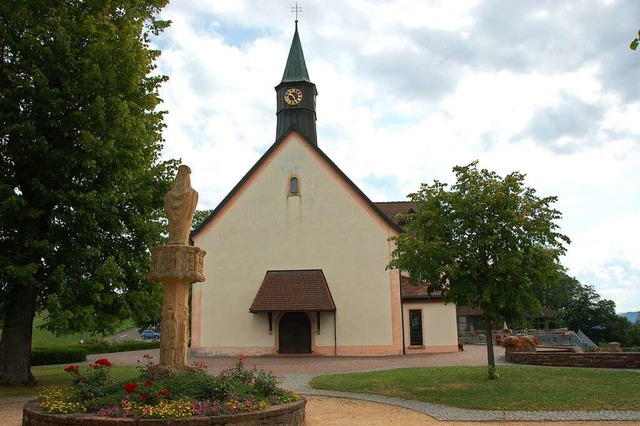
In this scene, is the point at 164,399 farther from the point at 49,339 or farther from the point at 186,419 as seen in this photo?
the point at 49,339

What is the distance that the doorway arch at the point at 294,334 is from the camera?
28531 millimetres

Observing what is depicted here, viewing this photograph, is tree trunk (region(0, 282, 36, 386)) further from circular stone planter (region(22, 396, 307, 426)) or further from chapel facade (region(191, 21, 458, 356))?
chapel facade (region(191, 21, 458, 356))

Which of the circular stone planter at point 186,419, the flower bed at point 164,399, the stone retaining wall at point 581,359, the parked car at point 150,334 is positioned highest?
the flower bed at point 164,399

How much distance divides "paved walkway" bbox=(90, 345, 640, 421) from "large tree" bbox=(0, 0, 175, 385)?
3.26 metres

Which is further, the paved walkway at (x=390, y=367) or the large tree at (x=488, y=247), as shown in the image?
the large tree at (x=488, y=247)

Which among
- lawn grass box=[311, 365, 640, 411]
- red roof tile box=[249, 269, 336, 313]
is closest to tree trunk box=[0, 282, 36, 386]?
lawn grass box=[311, 365, 640, 411]

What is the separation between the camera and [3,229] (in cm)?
1550

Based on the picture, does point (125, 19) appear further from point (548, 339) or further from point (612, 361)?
point (548, 339)

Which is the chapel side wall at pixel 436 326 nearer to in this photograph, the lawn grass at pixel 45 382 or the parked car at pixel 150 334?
the lawn grass at pixel 45 382

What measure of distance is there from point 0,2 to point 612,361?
A: 75.7 ft

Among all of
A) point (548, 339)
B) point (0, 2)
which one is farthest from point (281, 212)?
point (548, 339)

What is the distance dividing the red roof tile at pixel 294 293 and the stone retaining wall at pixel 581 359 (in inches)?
373

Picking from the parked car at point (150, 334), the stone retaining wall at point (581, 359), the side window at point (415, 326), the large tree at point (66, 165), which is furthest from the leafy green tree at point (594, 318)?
the large tree at point (66, 165)

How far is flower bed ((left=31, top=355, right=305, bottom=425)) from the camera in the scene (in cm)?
838
